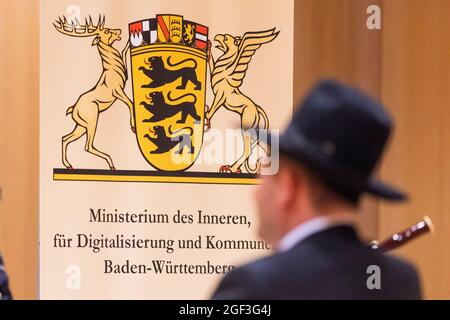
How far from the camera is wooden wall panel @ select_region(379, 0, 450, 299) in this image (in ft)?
14.3

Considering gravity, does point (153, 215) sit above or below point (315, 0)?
below

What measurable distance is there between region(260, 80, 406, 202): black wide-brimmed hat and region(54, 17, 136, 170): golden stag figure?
2.14 metres

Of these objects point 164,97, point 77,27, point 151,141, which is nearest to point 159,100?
point 164,97

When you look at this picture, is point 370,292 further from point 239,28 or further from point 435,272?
point 435,272

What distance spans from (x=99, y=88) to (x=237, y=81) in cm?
63

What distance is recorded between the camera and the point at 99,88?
3.41 m

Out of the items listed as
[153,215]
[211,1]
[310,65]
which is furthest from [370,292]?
[310,65]

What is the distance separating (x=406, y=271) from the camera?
141cm

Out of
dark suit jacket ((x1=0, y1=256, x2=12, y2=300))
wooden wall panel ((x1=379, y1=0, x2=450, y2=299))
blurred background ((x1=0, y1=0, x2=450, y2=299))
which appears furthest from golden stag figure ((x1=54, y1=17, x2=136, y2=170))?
wooden wall panel ((x1=379, y1=0, x2=450, y2=299))

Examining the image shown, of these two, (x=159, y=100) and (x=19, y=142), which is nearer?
(x=159, y=100)

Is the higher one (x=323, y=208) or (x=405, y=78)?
(x=405, y=78)

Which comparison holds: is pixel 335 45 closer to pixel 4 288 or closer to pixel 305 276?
pixel 4 288

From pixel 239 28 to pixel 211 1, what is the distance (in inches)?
7.1
